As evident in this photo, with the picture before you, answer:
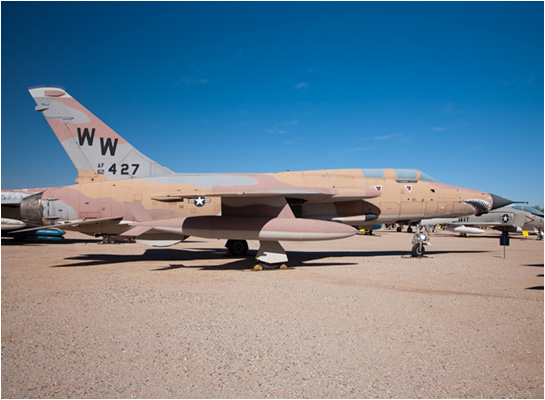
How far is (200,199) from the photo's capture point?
11453mm

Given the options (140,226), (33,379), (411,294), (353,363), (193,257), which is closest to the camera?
(33,379)

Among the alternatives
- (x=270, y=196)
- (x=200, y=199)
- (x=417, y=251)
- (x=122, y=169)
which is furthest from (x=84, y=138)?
(x=417, y=251)

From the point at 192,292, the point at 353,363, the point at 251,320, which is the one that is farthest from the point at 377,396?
the point at 192,292

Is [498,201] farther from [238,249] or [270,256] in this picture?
[238,249]

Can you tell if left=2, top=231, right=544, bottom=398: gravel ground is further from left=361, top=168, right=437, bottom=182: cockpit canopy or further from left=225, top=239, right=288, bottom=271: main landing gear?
left=361, top=168, right=437, bottom=182: cockpit canopy

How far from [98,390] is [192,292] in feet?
13.3

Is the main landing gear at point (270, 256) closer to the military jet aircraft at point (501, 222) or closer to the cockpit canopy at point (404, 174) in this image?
the cockpit canopy at point (404, 174)

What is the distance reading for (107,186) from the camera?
11.4 meters

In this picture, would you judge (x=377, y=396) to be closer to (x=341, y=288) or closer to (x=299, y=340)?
(x=299, y=340)

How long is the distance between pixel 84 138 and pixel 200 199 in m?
4.74

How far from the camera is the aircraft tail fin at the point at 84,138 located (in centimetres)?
1191

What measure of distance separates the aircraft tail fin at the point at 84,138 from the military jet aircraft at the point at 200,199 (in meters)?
0.03

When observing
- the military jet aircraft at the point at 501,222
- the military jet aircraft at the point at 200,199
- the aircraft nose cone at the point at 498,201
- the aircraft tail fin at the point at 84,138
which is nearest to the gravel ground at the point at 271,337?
the military jet aircraft at the point at 200,199

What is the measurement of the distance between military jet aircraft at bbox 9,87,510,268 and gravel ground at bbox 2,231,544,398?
6.56 feet
